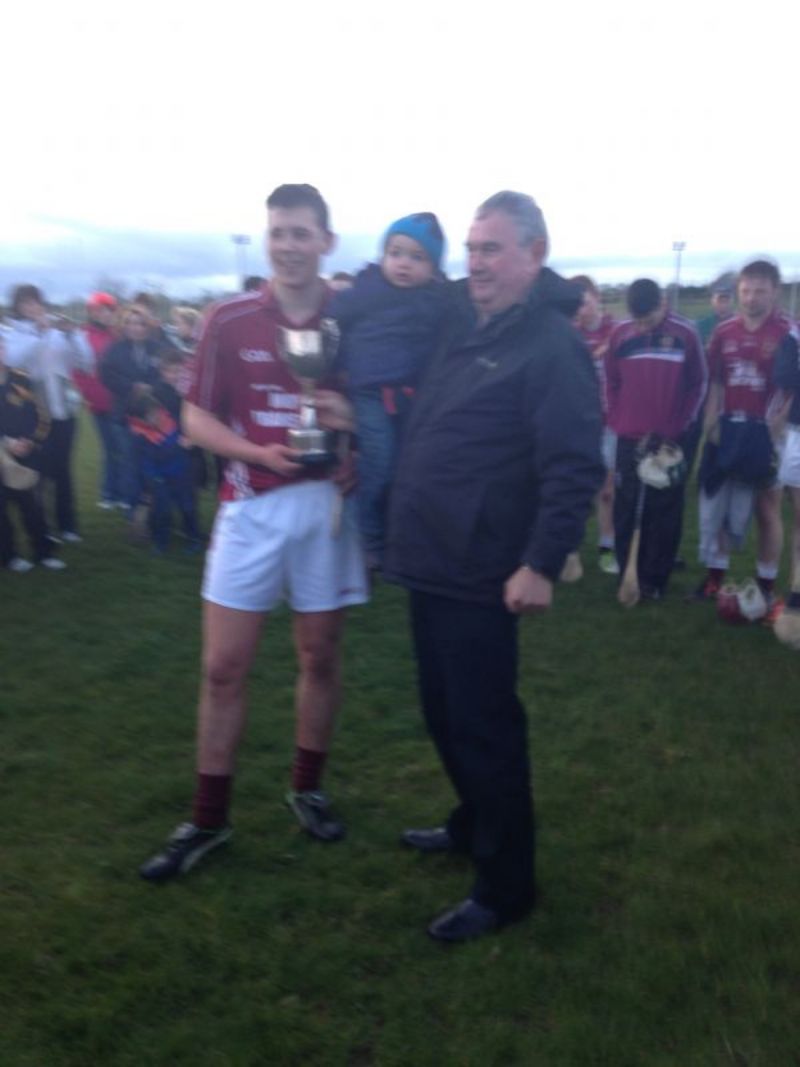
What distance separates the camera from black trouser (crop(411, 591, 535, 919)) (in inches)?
114

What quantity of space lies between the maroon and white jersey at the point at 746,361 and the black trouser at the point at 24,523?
502 cm

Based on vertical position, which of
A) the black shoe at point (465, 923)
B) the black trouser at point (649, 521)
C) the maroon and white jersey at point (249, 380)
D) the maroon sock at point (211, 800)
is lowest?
the black shoe at point (465, 923)

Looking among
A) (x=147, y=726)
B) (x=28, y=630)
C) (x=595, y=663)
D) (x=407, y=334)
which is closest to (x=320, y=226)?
(x=407, y=334)

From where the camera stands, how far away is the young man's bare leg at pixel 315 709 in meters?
3.44

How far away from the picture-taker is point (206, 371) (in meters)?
3.14

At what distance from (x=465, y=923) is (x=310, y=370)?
5.82 feet

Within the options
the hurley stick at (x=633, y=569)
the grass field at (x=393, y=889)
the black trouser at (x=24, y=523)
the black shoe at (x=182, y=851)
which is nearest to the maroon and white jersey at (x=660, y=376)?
the hurley stick at (x=633, y=569)

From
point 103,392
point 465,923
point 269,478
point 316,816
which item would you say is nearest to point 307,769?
point 316,816

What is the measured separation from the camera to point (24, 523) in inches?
300

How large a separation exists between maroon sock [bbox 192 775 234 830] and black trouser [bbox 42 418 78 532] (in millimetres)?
5367

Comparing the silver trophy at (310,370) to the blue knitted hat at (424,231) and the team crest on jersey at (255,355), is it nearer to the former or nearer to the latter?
the team crest on jersey at (255,355)

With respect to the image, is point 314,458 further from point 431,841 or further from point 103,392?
point 103,392

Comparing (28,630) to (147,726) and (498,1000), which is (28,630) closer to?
(147,726)

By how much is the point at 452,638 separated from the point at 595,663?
2.75m
